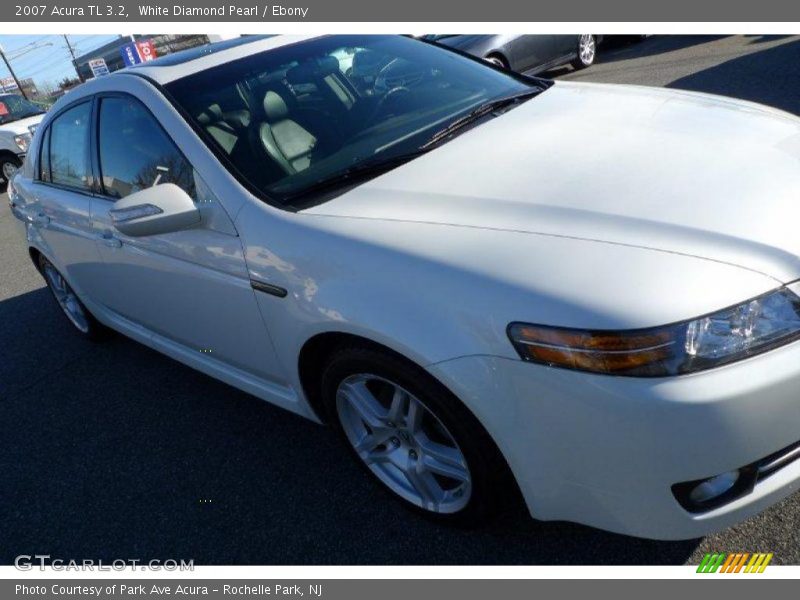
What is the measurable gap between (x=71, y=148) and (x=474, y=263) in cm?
276

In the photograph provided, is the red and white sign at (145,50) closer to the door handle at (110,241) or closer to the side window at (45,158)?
the side window at (45,158)

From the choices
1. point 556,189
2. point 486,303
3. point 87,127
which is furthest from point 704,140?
point 87,127

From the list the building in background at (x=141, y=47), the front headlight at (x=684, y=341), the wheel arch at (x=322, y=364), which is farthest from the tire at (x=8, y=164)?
the front headlight at (x=684, y=341)

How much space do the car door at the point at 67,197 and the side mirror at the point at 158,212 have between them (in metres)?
1.03

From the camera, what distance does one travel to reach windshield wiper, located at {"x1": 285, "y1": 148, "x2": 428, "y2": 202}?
234 centimetres

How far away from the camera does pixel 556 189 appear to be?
2008mm

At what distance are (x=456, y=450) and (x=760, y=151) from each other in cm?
138

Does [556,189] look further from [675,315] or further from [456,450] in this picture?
[456,450]

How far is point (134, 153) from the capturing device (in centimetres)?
291

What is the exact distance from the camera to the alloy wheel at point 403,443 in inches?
84.0

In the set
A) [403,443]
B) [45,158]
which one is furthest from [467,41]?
[403,443]

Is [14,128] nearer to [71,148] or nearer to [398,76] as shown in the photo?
[71,148]

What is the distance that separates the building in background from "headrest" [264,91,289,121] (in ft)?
10.7

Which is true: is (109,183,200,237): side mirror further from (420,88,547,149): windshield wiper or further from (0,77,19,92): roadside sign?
(0,77,19,92): roadside sign
